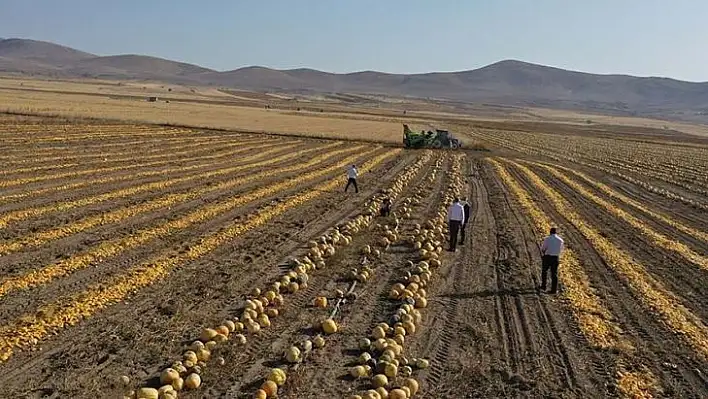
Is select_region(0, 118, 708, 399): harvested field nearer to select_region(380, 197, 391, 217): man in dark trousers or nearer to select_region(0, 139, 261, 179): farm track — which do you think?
select_region(0, 139, 261, 179): farm track

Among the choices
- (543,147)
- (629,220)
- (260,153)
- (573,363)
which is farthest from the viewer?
(543,147)

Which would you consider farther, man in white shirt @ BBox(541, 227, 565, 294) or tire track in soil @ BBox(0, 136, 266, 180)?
tire track in soil @ BBox(0, 136, 266, 180)

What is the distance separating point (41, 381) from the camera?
867 cm

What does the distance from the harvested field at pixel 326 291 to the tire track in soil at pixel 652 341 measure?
44mm

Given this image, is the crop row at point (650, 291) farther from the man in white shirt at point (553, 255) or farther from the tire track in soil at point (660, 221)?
the tire track in soil at point (660, 221)

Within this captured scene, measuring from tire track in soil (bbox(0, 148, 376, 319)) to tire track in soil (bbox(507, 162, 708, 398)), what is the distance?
9.47m

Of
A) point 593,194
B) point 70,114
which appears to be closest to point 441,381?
point 593,194

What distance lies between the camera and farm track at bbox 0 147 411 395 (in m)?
9.46

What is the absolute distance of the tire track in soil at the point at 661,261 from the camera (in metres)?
14.9

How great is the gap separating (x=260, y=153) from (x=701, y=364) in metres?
33.2

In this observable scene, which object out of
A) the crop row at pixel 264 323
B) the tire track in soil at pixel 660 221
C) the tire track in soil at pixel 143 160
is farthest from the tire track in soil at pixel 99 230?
the tire track in soil at pixel 660 221

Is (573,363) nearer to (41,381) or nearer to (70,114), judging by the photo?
(41,381)

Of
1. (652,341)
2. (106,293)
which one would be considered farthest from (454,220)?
(106,293)

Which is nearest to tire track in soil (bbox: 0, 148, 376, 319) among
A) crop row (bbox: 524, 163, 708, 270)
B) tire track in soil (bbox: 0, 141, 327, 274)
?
tire track in soil (bbox: 0, 141, 327, 274)
